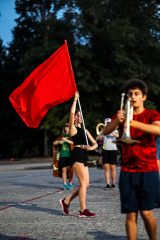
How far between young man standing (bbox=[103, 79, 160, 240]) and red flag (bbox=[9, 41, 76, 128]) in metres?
3.64

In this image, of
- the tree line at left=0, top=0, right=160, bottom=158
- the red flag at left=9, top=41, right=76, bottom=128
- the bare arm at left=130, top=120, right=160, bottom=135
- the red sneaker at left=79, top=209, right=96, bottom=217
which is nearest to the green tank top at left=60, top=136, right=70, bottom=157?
the red flag at left=9, top=41, right=76, bottom=128

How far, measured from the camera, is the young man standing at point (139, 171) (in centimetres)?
522

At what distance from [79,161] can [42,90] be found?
1333 millimetres

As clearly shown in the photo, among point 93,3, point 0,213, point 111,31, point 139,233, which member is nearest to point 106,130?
point 139,233

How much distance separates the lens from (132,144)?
5.22 m

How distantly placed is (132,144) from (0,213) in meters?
4.61

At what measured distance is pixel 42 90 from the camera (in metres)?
9.05

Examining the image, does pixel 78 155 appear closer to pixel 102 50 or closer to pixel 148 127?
pixel 148 127

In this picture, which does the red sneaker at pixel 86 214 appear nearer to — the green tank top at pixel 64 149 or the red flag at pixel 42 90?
the red flag at pixel 42 90

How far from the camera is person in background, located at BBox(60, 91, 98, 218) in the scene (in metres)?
8.73

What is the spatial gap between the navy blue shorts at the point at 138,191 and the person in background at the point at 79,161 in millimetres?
3324

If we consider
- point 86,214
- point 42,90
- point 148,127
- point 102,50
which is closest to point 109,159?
point 42,90

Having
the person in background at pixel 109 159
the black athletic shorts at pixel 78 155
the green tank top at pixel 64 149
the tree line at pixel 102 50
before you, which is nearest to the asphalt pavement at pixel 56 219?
the black athletic shorts at pixel 78 155

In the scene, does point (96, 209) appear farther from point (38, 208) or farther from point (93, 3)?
point (93, 3)
